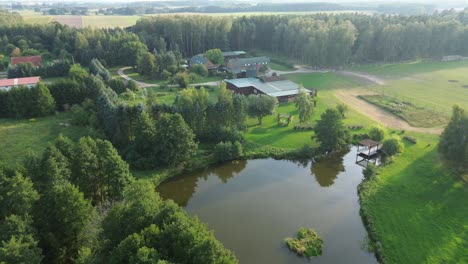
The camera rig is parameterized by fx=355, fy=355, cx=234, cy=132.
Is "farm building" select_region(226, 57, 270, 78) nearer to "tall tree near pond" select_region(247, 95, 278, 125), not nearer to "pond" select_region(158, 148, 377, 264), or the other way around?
"tall tree near pond" select_region(247, 95, 278, 125)

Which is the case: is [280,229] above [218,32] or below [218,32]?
below

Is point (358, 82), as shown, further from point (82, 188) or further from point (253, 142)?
point (82, 188)

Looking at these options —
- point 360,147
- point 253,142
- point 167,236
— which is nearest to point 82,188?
point 167,236

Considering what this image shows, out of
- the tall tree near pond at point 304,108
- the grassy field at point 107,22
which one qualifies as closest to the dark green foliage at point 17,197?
the tall tree near pond at point 304,108

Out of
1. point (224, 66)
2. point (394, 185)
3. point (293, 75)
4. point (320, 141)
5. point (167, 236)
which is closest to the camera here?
point (167, 236)

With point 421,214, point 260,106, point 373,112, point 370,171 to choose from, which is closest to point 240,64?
point 260,106

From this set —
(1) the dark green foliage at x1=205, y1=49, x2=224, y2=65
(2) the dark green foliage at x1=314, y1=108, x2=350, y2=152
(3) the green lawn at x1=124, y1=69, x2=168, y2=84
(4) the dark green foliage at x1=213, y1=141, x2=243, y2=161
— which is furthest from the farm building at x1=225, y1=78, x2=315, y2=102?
(4) the dark green foliage at x1=213, y1=141, x2=243, y2=161

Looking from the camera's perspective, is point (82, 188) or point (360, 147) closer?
point (82, 188)
